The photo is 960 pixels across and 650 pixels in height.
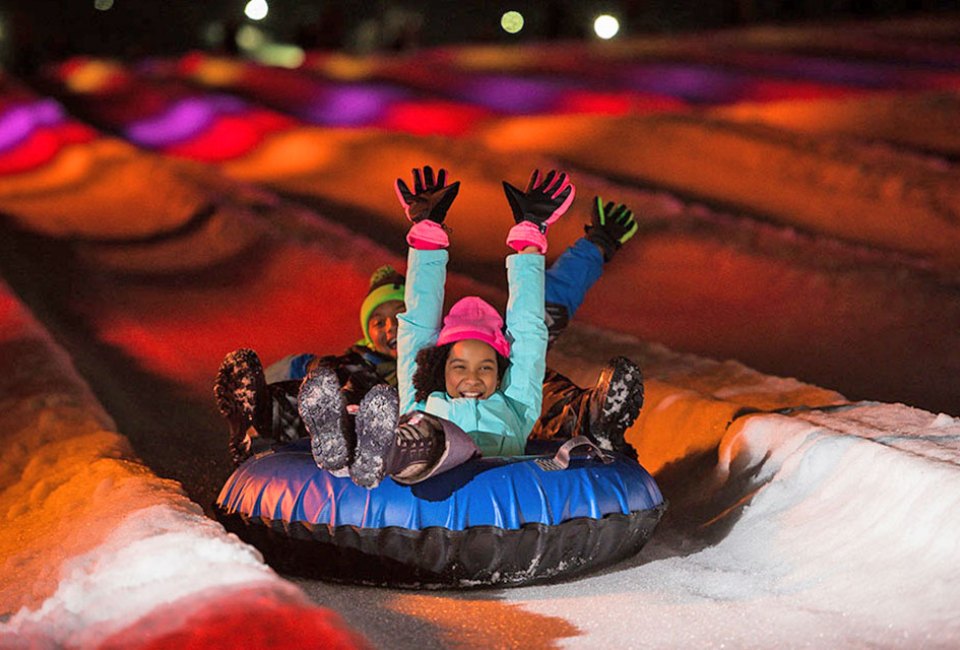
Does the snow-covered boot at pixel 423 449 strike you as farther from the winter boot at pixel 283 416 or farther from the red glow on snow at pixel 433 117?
the red glow on snow at pixel 433 117

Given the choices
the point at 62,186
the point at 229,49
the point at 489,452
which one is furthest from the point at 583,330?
the point at 229,49

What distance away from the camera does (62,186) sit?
12.2 metres

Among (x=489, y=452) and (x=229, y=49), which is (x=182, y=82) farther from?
(x=489, y=452)

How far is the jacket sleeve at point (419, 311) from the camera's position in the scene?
4.01m

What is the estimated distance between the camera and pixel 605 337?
22.7ft

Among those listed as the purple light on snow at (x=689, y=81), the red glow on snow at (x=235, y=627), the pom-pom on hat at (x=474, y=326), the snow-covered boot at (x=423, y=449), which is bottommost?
the red glow on snow at (x=235, y=627)

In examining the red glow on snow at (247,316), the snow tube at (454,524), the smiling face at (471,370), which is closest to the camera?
the snow tube at (454,524)

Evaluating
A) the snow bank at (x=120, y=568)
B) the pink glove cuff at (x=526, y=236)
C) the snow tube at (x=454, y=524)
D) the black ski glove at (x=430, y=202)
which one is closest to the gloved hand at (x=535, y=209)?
the pink glove cuff at (x=526, y=236)

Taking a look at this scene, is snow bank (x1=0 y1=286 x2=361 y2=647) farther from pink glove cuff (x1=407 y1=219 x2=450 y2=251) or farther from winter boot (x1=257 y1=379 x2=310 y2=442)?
pink glove cuff (x1=407 y1=219 x2=450 y2=251)

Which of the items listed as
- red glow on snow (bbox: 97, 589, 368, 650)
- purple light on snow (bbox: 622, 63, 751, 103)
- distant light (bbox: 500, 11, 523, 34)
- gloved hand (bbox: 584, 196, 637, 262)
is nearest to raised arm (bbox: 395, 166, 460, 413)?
gloved hand (bbox: 584, 196, 637, 262)

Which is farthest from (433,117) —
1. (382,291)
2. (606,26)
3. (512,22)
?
(382,291)

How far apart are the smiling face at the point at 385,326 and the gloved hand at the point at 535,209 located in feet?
2.79

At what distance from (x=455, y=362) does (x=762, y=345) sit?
353 centimetres

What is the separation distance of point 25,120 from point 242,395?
11.9 meters
